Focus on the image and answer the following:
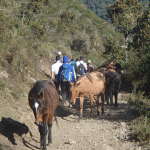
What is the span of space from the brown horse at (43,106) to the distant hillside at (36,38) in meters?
3.78

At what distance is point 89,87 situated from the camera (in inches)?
553

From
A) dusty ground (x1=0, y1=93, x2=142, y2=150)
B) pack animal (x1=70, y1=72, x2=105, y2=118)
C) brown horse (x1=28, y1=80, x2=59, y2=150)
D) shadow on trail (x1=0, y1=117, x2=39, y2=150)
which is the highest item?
brown horse (x1=28, y1=80, x2=59, y2=150)

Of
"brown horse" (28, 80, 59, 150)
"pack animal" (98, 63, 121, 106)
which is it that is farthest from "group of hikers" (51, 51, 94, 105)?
"brown horse" (28, 80, 59, 150)

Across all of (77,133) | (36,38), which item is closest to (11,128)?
(77,133)

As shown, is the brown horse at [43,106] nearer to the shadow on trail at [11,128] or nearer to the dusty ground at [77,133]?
the dusty ground at [77,133]

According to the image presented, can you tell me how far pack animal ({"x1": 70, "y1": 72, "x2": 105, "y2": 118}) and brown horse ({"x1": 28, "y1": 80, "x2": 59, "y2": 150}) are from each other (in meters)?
3.31

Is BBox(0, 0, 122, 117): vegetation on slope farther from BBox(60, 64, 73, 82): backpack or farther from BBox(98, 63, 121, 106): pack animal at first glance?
BBox(98, 63, 121, 106): pack animal

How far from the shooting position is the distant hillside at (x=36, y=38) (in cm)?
1616

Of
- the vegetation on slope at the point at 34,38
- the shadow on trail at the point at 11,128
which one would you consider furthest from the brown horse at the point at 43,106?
the vegetation on slope at the point at 34,38

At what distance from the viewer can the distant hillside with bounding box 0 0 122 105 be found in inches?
636

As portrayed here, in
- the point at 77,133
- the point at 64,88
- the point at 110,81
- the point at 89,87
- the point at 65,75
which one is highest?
the point at 65,75

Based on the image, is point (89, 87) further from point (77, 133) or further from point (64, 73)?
point (77, 133)

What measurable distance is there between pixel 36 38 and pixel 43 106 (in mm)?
14635

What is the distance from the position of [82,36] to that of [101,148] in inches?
960
